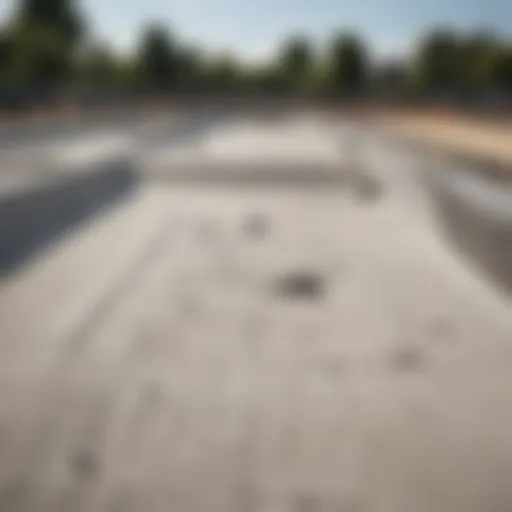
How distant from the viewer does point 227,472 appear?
4676 millimetres

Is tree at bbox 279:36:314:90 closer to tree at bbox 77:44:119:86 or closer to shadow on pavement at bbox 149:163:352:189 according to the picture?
tree at bbox 77:44:119:86

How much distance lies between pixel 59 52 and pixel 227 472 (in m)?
53.9

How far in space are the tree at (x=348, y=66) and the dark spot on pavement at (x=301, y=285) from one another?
77181 millimetres

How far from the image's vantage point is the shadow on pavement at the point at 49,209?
10312 millimetres

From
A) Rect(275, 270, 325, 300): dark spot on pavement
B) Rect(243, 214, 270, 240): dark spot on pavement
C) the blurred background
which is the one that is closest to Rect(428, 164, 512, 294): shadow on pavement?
the blurred background

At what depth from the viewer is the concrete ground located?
457 cm

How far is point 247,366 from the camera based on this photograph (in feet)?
20.9

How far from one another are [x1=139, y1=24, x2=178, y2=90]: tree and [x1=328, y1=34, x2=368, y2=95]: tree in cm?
1905

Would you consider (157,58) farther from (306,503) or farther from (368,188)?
(306,503)

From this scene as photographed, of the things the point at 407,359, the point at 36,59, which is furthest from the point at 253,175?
the point at 36,59

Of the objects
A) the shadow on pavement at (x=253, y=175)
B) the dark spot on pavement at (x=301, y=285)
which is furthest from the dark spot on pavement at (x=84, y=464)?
the shadow on pavement at (x=253, y=175)

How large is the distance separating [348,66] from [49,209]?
75.7 metres

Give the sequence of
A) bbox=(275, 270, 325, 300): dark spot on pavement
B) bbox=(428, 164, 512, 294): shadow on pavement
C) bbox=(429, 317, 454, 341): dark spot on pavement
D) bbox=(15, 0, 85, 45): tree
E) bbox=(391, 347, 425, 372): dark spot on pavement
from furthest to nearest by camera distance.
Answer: bbox=(15, 0, 85, 45): tree → bbox=(428, 164, 512, 294): shadow on pavement → bbox=(275, 270, 325, 300): dark spot on pavement → bbox=(429, 317, 454, 341): dark spot on pavement → bbox=(391, 347, 425, 372): dark spot on pavement

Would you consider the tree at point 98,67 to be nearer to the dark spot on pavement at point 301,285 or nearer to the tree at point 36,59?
the tree at point 36,59
